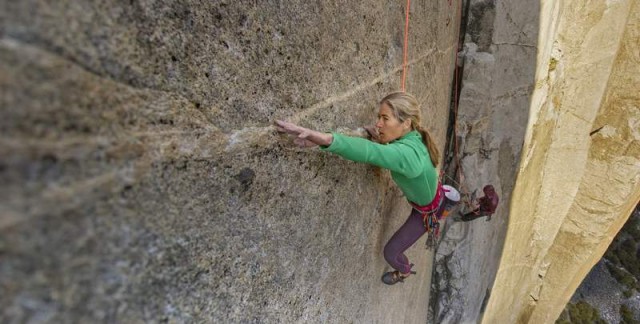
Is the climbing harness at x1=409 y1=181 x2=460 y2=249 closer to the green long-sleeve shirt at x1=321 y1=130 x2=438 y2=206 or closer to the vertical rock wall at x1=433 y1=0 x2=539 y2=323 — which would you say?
the green long-sleeve shirt at x1=321 y1=130 x2=438 y2=206

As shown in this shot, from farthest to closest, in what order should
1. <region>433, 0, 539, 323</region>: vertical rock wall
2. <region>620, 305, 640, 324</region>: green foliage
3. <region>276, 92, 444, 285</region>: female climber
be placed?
<region>620, 305, 640, 324</region>: green foliage, <region>433, 0, 539, 323</region>: vertical rock wall, <region>276, 92, 444, 285</region>: female climber

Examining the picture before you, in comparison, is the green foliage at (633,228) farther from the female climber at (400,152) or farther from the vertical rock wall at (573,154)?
the female climber at (400,152)

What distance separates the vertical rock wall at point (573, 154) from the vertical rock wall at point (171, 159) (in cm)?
290

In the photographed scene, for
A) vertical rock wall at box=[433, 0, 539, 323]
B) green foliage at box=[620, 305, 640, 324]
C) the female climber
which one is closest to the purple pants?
the female climber

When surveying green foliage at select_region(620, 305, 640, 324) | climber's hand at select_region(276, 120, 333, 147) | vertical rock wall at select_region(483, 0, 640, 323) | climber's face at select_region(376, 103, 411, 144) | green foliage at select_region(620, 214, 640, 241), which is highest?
climber's hand at select_region(276, 120, 333, 147)

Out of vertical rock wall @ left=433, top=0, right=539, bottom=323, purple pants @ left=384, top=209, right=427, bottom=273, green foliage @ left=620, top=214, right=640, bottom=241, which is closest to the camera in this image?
purple pants @ left=384, top=209, right=427, bottom=273

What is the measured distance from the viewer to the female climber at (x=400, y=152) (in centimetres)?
120

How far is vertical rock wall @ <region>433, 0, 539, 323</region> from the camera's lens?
3135mm

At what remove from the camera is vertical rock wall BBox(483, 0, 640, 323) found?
11.6 ft

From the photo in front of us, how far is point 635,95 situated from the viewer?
3699 mm

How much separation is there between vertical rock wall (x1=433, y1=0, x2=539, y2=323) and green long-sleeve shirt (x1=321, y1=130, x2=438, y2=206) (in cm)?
165

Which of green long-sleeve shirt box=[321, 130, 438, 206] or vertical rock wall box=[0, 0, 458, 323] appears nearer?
vertical rock wall box=[0, 0, 458, 323]

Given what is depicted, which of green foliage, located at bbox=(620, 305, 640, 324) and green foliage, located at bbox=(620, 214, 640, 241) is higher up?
green foliage, located at bbox=(620, 214, 640, 241)

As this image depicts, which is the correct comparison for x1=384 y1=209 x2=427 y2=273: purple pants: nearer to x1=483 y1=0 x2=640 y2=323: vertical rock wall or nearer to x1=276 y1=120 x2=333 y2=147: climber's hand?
x1=276 y1=120 x2=333 y2=147: climber's hand
